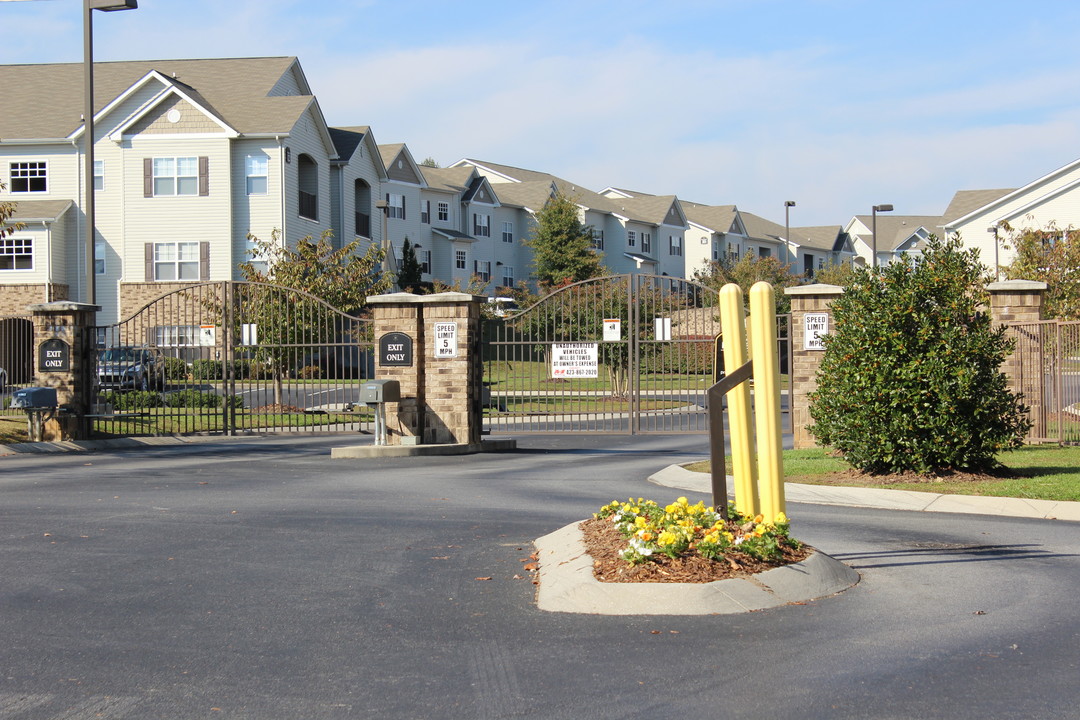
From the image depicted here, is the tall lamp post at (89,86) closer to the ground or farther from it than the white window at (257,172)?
closer to the ground

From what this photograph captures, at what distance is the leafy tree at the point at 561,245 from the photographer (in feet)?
202

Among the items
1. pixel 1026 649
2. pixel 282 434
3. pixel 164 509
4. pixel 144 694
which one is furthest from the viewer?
pixel 282 434

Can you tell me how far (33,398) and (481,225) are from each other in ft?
149

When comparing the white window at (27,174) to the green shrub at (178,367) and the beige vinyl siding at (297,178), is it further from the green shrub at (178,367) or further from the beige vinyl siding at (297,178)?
the green shrub at (178,367)

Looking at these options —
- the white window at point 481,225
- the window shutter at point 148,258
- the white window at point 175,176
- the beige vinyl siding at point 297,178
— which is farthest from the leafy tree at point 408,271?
the window shutter at point 148,258

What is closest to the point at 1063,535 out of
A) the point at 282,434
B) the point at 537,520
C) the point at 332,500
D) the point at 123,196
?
the point at 537,520

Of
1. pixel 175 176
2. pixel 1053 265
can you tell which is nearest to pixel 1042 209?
pixel 1053 265

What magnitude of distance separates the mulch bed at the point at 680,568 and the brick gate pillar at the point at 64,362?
15.0m

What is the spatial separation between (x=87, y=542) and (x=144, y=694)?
15.0ft

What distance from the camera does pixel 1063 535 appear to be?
9.89 m

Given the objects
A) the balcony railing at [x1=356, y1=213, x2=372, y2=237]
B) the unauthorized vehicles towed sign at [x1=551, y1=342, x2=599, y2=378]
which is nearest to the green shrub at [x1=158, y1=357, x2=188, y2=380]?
the unauthorized vehicles towed sign at [x1=551, y1=342, x2=599, y2=378]

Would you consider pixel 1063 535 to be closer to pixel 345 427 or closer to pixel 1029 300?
pixel 1029 300

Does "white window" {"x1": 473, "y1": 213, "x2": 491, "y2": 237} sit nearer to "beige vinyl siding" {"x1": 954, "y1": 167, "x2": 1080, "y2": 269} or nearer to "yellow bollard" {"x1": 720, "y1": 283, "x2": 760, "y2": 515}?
"beige vinyl siding" {"x1": 954, "y1": 167, "x2": 1080, "y2": 269}

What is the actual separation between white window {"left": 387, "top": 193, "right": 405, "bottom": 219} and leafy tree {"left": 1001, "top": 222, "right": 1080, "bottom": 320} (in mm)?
28166
